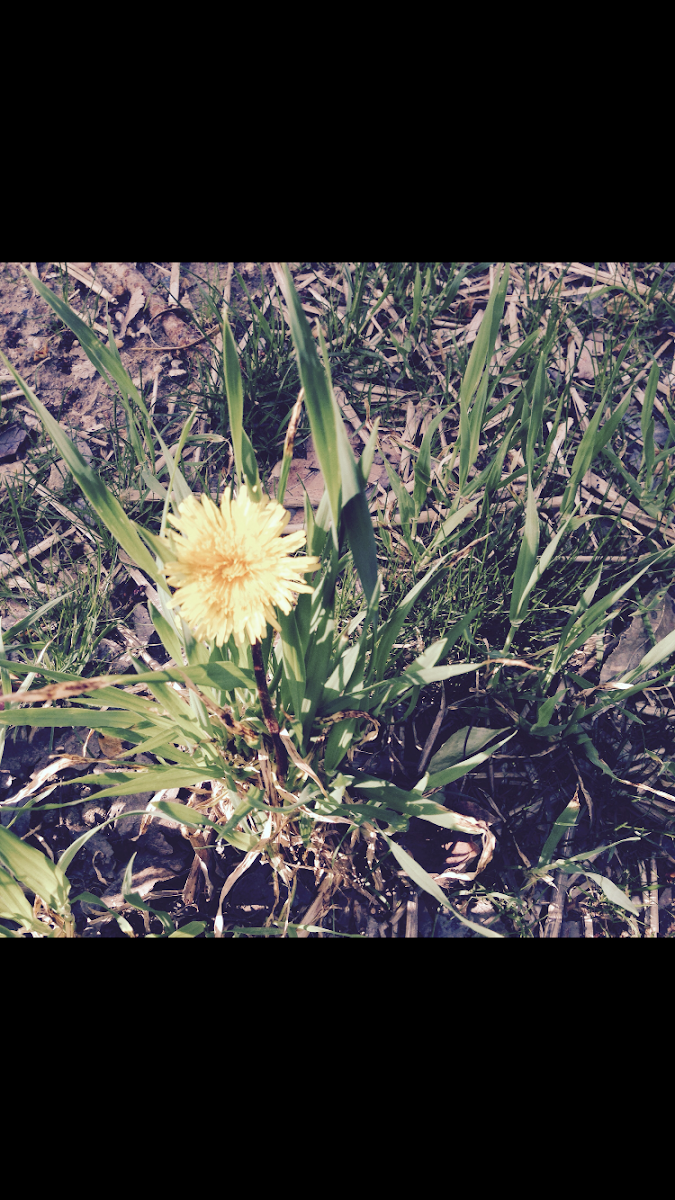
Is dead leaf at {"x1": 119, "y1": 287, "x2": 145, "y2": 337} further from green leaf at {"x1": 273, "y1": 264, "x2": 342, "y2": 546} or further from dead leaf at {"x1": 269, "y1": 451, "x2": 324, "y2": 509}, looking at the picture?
green leaf at {"x1": 273, "y1": 264, "x2": 342, "y2": 546}

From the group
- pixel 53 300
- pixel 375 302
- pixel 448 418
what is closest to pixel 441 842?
pixel 448 418

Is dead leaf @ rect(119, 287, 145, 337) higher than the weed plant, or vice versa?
dead leaf @ rect(119, 287, 145, 337)

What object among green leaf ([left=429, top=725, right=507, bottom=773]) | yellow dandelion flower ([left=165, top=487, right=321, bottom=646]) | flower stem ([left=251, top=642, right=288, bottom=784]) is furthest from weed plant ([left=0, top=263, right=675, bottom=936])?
yellow dandelion flower ([left=165, top=487, right=321, bottom=646])

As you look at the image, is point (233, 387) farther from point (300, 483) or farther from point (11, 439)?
point (11, 439)

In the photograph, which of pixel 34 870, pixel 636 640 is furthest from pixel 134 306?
pixel 636 640

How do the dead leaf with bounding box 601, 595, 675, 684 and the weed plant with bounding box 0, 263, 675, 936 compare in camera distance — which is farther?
the dead leaf with bounding box 601, 595, 675, 684

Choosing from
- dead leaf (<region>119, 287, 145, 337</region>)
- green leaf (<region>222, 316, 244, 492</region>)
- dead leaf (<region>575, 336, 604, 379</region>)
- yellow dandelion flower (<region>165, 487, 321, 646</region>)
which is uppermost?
dead leaf (<region>119, 287, 145, 337</region>)

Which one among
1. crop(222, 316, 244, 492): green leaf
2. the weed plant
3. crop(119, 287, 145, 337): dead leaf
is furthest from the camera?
crop(119, 287, 145, 337): dead leaf
